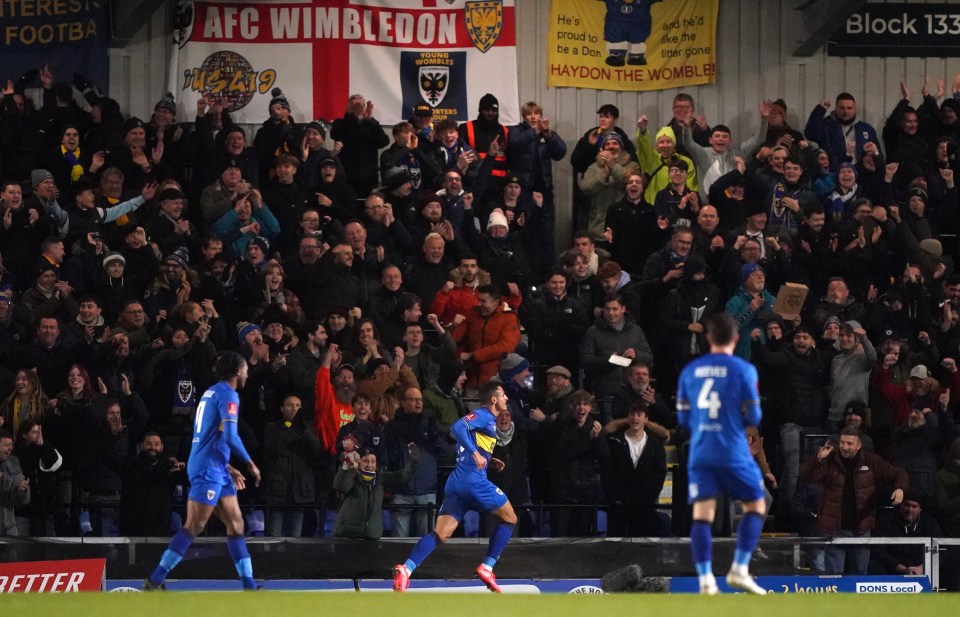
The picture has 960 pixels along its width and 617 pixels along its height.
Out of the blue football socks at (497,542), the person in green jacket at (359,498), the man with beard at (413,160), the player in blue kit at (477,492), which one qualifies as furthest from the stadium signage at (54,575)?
the man with beard at (413,160)

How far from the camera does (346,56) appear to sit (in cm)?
2091

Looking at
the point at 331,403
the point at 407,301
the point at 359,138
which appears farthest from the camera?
the point at 359,138

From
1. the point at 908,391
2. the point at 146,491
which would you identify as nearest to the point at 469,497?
the point at 146,491

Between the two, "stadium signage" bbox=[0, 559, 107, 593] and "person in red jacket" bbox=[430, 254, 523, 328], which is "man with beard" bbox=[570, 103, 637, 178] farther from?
"stadium signage" bbox=[0, 559, 107, 593]

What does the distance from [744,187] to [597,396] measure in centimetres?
371

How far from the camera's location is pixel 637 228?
59.0ft

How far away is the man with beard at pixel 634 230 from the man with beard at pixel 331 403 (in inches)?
167

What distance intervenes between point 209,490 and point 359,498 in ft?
7.35

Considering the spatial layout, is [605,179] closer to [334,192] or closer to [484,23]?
[334,192]

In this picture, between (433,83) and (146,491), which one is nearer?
(146,491)

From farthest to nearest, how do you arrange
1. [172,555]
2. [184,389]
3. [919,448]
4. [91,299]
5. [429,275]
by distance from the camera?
1. [429,275]
2. [919,448]
3. [91,299]
4. [184,389]
5. [172,555]

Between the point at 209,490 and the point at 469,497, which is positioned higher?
the point at 209,490

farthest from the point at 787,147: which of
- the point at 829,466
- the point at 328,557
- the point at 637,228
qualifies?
the point at 328,557

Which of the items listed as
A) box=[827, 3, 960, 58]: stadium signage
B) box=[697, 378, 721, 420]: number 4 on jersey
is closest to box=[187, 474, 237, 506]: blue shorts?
box=[697, 378, 721, 420]: number 4 on jersey
